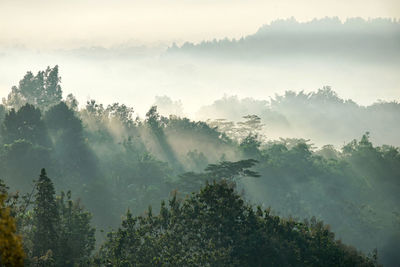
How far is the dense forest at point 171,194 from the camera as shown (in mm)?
35281

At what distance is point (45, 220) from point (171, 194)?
9.52m

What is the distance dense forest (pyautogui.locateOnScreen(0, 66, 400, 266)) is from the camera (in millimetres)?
35281

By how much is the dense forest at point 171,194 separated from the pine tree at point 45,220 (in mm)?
66

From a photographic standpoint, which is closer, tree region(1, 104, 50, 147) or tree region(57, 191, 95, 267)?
tree region(57, 191, 95, 267)

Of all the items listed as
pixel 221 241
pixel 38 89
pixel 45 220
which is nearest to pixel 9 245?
pixel 45 220

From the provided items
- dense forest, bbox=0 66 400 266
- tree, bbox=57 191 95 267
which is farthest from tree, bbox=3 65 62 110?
tree, bbox=57 191 95 267

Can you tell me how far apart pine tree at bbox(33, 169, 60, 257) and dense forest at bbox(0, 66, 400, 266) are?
7 centimetres

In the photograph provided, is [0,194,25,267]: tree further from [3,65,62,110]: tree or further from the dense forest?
[3,65,62,110]: tree

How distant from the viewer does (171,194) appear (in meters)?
38.7

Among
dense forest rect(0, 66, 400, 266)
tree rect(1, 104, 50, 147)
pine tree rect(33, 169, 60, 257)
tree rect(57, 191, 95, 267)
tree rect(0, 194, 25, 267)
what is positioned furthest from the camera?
tree rect(1, 104, 50, 147)

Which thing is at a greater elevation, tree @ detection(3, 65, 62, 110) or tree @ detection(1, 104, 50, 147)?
tree @ detection(3, 65, 62, 110)

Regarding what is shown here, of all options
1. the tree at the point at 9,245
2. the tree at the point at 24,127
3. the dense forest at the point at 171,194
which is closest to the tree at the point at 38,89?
the dense forest at the point at 171,194

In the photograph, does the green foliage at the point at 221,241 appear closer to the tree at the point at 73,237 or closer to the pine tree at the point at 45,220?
the tree at the point at 73,237

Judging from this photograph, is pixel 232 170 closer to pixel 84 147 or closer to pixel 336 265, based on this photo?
pixel 84 147
